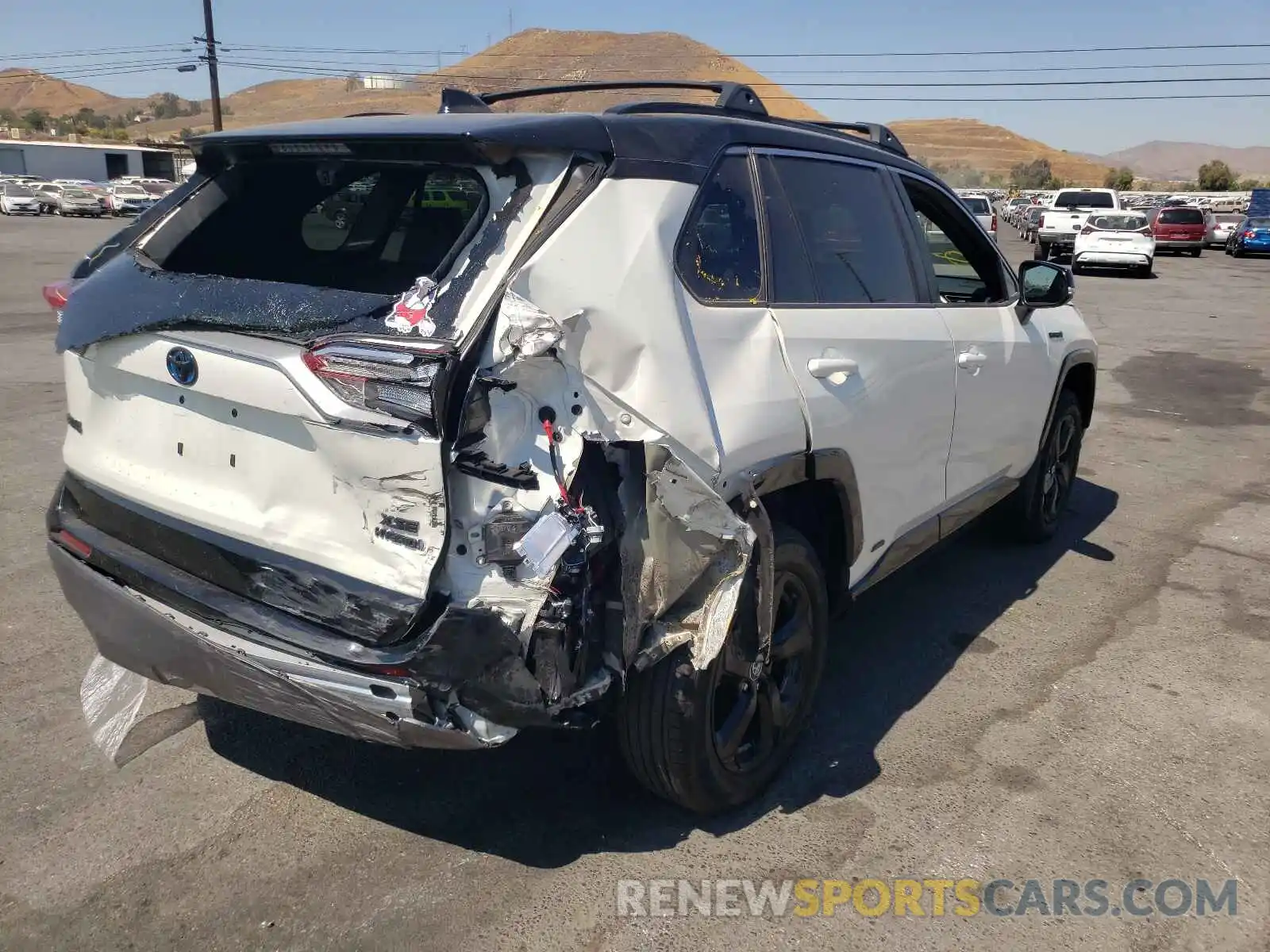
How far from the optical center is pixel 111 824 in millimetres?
2992

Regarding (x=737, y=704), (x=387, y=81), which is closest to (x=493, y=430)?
(x=737, y=704)

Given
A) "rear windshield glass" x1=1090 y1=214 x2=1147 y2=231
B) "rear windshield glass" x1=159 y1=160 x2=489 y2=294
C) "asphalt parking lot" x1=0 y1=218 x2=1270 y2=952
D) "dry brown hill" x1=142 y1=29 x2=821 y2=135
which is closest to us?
"asphalt parking lot" x1=0 y1=218 x2=1270 y2=952

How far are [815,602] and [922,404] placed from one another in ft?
2.95

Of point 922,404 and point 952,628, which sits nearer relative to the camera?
point 922,404

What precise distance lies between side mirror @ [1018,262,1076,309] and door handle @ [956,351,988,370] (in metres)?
0.60

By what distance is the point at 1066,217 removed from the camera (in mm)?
29547

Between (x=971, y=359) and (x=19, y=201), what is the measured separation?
50.1 m

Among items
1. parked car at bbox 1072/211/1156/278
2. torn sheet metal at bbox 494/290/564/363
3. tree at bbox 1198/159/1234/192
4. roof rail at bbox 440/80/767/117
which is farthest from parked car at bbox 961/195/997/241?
tree at bbox 1198/159/1234/192

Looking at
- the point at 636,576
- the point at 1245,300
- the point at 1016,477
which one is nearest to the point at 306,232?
the point at 636,576

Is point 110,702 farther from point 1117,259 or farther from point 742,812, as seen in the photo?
point 1117,259

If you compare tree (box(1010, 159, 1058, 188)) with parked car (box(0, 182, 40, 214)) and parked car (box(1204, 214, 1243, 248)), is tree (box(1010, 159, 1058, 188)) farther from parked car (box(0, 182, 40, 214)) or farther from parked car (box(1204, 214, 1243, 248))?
parked car (box(0, 182, 40, 214))

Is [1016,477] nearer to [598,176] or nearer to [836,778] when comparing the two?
[836,778]

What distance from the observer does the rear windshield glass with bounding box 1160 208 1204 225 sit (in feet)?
104

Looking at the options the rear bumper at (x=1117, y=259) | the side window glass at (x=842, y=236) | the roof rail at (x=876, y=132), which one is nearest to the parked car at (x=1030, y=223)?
the rear bumper at (x=1117, y=259)
